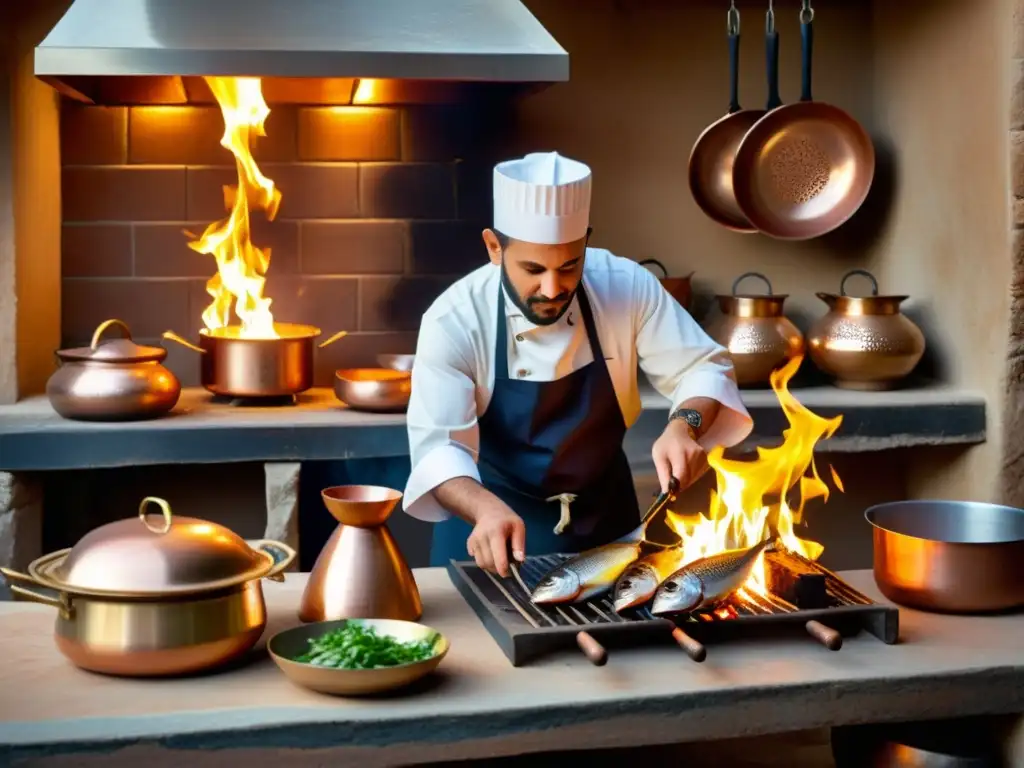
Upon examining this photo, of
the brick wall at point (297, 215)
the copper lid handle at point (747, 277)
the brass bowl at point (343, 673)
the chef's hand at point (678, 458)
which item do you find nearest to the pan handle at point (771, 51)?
the copper lid handle at point (747, 277)

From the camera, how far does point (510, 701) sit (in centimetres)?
188

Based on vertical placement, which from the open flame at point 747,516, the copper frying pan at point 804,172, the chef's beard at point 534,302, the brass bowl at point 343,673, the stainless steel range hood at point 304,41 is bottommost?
the brass bowl at point 343,673

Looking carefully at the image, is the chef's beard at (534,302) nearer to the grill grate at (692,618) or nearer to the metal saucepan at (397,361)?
the grill grate at (692,618)

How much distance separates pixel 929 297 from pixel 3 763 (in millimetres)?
3419

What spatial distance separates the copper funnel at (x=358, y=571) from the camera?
2135 mm

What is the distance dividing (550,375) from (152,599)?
122cm

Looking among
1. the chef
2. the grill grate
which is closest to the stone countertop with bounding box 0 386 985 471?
the chef

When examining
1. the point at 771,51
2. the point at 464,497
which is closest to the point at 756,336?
the point at 771,51

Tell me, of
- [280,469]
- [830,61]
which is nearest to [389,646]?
[280,469]

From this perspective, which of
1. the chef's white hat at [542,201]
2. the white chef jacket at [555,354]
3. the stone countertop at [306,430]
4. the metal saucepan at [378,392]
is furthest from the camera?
the metal saucepan at [378,392]

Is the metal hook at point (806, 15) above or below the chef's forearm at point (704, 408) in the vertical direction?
above

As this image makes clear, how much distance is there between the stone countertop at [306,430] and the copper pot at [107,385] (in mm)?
42

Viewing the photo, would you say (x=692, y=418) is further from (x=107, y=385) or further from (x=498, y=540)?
(x=107, y=385)

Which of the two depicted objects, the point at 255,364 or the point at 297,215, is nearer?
the point at 255,364
